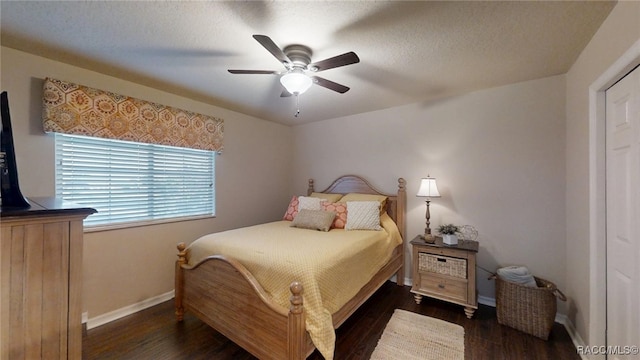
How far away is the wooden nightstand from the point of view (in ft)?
7.98

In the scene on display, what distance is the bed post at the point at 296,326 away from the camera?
152 cm

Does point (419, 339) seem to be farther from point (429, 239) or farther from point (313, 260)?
point (313, 260)

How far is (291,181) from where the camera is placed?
14.8 feet

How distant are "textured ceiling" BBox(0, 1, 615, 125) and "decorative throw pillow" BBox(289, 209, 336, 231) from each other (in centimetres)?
148

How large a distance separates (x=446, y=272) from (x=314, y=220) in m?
1.49

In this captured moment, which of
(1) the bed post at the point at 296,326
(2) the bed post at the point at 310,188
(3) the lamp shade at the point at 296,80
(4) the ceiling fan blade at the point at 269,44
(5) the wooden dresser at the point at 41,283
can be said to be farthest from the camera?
(2) the bed post at the point at 310,188

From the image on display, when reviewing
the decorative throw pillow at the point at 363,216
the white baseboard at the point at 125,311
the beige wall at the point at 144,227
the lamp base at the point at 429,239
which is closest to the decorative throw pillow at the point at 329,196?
the decorative throw pillow at the point at 363,216

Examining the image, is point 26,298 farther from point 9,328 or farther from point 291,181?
point 291,181

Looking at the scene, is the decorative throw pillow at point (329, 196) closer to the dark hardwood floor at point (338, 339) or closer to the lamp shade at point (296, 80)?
the dark hardwood floor at point (338, 339)

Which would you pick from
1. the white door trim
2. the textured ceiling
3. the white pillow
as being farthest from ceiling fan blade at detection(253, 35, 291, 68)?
the white door trim

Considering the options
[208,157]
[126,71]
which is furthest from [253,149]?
[126,71]

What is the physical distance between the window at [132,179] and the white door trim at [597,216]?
3683 mm

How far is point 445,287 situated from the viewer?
2.56 m

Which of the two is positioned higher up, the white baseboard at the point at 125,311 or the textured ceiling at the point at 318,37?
the textured ceiling at the point at 318,37
